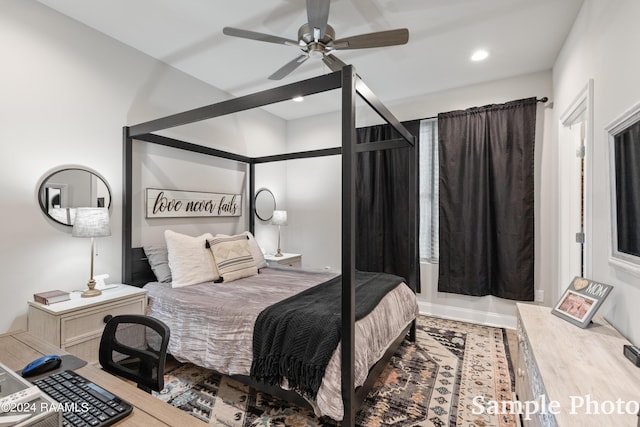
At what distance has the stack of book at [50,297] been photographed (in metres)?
2.05

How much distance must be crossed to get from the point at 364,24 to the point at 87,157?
2.54 meters

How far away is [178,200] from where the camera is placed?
325 centimetres

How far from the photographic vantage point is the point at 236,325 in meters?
2.00

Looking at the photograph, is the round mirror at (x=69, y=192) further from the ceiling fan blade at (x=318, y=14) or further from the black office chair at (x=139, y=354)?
the ceiling fan blade at (x=318, y=14)

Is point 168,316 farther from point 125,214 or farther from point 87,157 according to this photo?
point 87,157

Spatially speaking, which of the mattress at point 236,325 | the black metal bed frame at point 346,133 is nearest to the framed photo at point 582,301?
the mattress at point 236,325

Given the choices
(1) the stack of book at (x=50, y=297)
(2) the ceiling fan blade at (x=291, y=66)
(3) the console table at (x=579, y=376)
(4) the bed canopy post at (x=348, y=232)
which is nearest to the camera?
(3) the console table at (x=579, y=376)

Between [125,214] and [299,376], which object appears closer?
[299,376]

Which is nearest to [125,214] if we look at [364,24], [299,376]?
[299,376]

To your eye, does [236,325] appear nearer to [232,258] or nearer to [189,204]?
[232,258]

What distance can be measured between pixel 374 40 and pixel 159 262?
8.58 feet

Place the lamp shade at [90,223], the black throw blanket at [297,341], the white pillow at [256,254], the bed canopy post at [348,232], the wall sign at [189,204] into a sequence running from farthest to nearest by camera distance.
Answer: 1. the white pillow at [256,254]
2. the wall sign at [189,204]
3. the lamp shade at [90,223]
4. the black throw blanket at [297,341]
5. the bed canopy post at [348,232]

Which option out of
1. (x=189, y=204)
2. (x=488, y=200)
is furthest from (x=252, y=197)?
(x=488, y=200)

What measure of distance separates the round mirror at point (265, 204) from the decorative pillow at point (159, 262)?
159 cm
